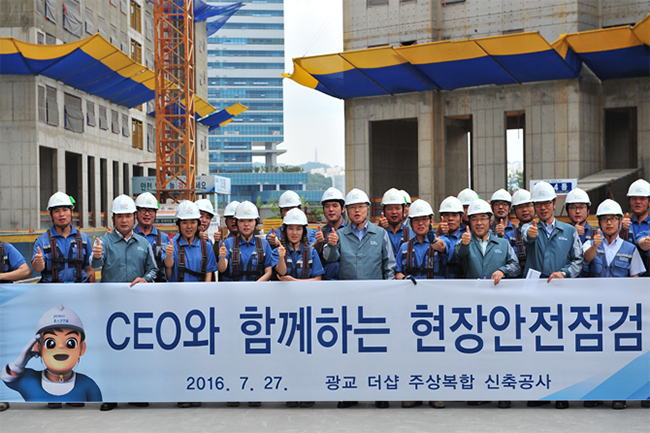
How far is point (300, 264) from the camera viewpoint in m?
7.38

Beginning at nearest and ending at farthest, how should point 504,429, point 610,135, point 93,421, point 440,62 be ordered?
point 504,429 → point 93,421 → point 440,62 → point 610,135

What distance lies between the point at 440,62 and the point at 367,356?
28.2 metres

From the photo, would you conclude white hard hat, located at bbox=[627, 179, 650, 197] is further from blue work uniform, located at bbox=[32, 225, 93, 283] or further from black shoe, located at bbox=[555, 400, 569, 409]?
blue work uniform, located at bbox=[32, 225, 93, 283]

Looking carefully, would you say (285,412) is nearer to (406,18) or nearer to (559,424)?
(559,424)

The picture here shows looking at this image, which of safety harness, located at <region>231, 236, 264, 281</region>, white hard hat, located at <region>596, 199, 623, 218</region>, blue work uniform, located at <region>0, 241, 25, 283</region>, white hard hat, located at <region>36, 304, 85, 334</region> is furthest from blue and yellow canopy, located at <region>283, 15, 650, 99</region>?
white hard hat, located at <region>36, 304, 85, 334</region>

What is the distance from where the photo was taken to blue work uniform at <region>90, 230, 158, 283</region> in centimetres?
750

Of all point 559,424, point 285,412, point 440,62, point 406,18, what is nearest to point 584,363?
point 559,424

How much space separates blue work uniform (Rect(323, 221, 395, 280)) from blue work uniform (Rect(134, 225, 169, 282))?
2.03 meters

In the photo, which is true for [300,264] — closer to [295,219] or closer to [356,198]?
[295,219]

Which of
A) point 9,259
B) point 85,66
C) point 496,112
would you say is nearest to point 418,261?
point 9,259

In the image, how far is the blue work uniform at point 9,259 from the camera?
24.8 feet

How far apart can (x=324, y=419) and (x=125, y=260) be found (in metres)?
2.97

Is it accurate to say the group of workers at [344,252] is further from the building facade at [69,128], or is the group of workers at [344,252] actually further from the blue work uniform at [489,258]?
the building facade at [69,128]

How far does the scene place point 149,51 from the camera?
62.0 metres
